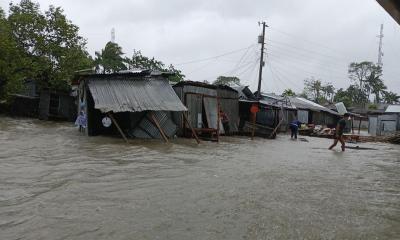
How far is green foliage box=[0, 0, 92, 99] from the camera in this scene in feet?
81.3

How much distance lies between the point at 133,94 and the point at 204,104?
5026 millimetres

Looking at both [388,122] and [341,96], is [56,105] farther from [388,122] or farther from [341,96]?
[341,96]

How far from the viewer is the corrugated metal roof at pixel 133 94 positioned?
15.6m

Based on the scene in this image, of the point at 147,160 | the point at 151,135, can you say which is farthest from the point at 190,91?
the point at 147,160

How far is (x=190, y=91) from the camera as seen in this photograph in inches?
793

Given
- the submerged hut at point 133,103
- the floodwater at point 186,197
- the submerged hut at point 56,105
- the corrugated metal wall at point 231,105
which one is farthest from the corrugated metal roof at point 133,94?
the submerged hut at point 56,105

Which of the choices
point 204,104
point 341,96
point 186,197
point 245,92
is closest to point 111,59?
point 245,92

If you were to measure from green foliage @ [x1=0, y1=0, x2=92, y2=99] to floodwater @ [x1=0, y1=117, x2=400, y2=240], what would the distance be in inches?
549

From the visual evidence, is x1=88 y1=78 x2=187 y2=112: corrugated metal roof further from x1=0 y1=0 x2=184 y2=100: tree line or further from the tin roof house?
the tin roof house

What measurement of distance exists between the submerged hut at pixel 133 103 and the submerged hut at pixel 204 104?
1953 millimetres

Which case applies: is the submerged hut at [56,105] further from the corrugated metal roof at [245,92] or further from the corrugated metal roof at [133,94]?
the corrugated metal roof at [133,94]

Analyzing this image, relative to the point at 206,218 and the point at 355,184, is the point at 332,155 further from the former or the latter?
the point at 206,218

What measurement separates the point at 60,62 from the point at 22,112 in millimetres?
4713

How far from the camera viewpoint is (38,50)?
87.0ft
